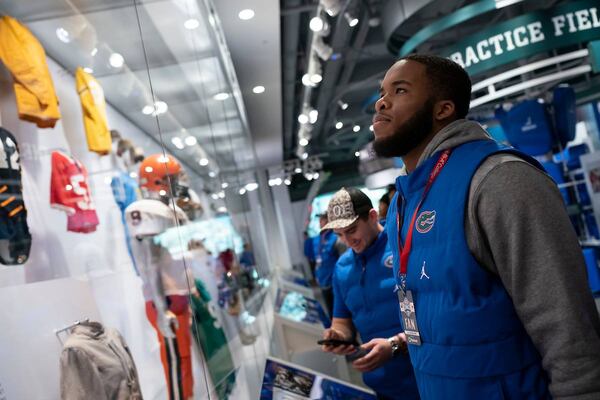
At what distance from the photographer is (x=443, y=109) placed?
1440 mm

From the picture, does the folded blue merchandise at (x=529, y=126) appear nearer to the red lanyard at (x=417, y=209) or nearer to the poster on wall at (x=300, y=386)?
the poster on wall at (x=300, y=386)

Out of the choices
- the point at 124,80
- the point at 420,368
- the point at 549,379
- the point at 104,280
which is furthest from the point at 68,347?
the point at 124,80

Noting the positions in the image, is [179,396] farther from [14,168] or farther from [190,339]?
[14,168]

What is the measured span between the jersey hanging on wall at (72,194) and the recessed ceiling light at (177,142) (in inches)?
24.9

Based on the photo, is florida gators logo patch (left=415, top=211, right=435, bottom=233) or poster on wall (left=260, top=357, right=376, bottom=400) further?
poster on wall (left=260, top=357, right=376, bottom=400)

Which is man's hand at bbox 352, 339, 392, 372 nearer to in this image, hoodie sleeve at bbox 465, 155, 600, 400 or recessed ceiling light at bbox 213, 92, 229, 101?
hoodie sleeve at bbox 465, 155, 600, 400

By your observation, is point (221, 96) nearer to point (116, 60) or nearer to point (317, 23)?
point (317, 23)

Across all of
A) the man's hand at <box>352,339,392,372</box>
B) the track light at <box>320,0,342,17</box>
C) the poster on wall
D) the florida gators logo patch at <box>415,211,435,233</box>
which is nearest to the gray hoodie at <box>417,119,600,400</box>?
the florida gators logo patch at <box>415,211,435,233</box>

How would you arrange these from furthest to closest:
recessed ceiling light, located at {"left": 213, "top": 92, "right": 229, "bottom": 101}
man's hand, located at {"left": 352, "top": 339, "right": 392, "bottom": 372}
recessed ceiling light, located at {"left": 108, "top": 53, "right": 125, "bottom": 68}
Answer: recessed ceiling light, located at {"left": 213, "top": 92, "right": 229, "bottom": 101}, recessed ceiling light, located at {"left": 108, "top": 53, "right": 125, "bottom": 68}, man's hand, located at {"left": 352, "top": 339, "right": 392, "bottom": 372}

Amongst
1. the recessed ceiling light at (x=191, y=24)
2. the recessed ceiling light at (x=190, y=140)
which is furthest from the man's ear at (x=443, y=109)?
the recessed ceiling light at (x=191, y=24)

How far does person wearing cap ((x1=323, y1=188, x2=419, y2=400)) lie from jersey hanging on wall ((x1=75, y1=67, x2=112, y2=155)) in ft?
6.76

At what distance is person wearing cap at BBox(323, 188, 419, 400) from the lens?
221 cm

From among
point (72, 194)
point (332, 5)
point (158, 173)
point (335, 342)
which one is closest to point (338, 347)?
point (335, 342)

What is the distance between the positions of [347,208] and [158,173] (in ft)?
3.86
